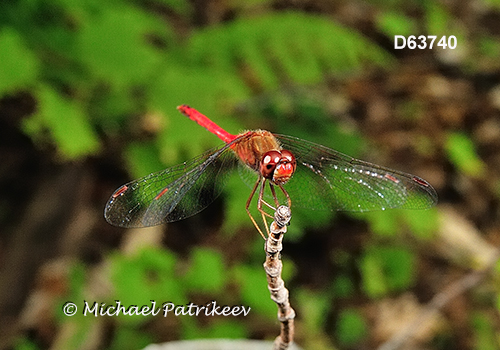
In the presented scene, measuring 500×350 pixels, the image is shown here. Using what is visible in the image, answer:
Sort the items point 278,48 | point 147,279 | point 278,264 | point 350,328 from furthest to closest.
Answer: point 350,328 < point 278,48 < point 147,279 < point 278,264

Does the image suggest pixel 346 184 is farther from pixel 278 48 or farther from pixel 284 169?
pixel 278 48

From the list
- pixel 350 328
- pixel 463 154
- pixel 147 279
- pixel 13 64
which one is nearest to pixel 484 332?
pixel 350 328

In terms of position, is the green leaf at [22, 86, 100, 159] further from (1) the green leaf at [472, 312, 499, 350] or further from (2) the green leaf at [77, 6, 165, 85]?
(1) the green leaf at [472, 312, 499, 350]

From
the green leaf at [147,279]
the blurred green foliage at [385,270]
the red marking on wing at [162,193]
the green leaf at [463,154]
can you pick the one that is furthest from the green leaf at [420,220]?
the red marking on wing at [162,193]

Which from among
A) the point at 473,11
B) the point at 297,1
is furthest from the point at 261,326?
the point at 473,11

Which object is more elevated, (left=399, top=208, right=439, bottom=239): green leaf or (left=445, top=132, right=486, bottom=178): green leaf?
(left=445, top=132, right=486, bottom=178): green leaf

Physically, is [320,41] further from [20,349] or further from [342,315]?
[20,349]

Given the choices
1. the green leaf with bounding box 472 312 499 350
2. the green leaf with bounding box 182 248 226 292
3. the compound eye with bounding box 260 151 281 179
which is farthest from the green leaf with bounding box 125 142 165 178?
the green leaf with bounding box 472 312 499 350
